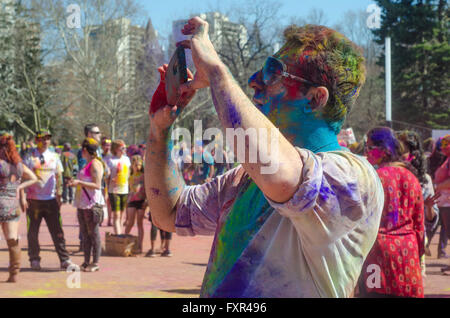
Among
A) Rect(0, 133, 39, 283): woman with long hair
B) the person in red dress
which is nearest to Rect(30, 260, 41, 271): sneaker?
Rect(0, 133, 39, 283): woman with long hair

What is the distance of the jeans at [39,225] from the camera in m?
8.17

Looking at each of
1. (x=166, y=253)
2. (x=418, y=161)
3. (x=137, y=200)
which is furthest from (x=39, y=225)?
(x=418, y=161)

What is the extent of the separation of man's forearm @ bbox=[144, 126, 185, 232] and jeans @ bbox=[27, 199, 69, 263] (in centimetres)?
661

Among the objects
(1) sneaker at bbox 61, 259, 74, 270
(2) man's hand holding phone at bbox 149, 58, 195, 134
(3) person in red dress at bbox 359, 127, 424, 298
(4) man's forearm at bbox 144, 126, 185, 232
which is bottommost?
(1) sneaker at bbox 61, 259, 74, 270

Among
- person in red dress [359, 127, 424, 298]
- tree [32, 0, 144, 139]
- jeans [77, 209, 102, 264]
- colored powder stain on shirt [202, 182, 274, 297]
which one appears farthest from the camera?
tree [32, 0, 144, 139]

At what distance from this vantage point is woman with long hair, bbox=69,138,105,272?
8078 mm

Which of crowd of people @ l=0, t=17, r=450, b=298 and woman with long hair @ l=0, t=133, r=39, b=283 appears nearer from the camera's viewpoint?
crowd of people @ l=0, t=17, r=450, b=298

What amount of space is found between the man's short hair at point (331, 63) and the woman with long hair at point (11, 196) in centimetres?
627

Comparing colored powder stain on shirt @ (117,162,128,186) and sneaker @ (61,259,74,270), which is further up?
colored powder stain on shirt @ (117,162,128,186)

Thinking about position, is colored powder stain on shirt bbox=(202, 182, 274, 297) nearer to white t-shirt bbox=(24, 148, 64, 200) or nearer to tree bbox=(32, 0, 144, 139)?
white t-shirt bbox=(24, 148, 64, 200)

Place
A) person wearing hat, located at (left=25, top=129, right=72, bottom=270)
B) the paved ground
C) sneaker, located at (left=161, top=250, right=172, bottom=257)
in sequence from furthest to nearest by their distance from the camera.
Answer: sneaker, located at (left=161, top=250, right=172, bottom=257)
person wearing hat, located at (left=25, top=129, right=72, bottom=270)
the paved ground

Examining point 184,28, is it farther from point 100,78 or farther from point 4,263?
point 100,78
